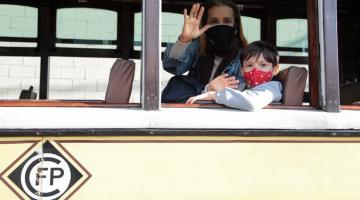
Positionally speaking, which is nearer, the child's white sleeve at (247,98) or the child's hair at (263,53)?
the child's white sleeve at (247,98)

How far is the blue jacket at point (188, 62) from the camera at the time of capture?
7.47 feet

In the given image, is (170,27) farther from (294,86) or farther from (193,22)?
(294,86)

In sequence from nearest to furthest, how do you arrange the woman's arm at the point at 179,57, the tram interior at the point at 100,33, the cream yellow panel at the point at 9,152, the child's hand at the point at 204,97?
the cream yellow panel at the point at 9,152 < the child's hand at the point at 204,97 < the woman's arm at the point at 179,57 < the tram interior at the point at 100,33

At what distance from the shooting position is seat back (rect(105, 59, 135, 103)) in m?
2.04

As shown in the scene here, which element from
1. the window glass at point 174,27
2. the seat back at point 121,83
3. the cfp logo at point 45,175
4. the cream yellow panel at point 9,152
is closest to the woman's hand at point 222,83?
the seat back at point 121,83

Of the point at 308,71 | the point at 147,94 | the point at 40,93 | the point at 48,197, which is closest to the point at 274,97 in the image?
the point at 308,71

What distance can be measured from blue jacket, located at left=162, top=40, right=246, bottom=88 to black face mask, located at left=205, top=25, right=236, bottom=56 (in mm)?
79

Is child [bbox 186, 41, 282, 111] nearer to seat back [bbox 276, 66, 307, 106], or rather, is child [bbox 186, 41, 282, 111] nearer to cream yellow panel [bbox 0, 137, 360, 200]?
seat back [bbox 276, 66, 307, 106]

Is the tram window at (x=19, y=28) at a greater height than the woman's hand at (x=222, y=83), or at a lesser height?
greater

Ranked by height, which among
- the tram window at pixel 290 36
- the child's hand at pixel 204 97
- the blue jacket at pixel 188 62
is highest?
the tram window at pixel 290 36

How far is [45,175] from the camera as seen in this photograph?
1.78m

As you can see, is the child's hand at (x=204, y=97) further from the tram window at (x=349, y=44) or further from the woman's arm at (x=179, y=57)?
the tram window at (x=349, y=44)

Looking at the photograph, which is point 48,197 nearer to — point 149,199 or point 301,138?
point 149,199

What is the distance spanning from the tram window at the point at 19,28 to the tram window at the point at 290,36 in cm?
185
